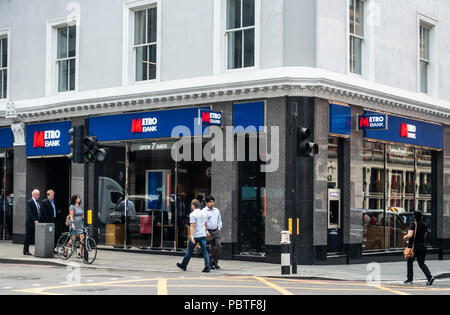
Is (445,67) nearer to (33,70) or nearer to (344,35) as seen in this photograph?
(344,35)

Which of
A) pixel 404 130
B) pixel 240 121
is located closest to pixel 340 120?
pixel 240 121

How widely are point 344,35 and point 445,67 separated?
21.2 feet

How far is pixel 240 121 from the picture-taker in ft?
66.6

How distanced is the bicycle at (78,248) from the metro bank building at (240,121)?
1703mm

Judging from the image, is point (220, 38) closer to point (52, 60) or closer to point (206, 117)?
point (206, 117)

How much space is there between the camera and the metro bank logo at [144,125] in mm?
22328

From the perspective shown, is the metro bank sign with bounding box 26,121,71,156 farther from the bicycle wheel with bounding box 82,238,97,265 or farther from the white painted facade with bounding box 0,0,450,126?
the bicycle wheel with bounding box 82,238,97,265

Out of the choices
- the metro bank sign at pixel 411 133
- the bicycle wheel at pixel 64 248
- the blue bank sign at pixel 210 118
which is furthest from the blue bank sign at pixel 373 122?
the bicycle wheel at pixel 64 248

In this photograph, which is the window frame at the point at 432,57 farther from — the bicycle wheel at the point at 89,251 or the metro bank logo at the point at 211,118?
the bicycle wheel at the point at 89,251

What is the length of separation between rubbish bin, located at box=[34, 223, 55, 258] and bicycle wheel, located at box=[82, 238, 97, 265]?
1502 millimetres

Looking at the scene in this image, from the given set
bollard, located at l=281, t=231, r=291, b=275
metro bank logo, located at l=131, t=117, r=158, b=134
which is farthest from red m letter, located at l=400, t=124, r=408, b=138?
A: bollard, located at l=281, t=231, r=291, b=275

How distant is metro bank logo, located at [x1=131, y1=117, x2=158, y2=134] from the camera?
22.3 m

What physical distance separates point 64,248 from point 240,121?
6010 mm
